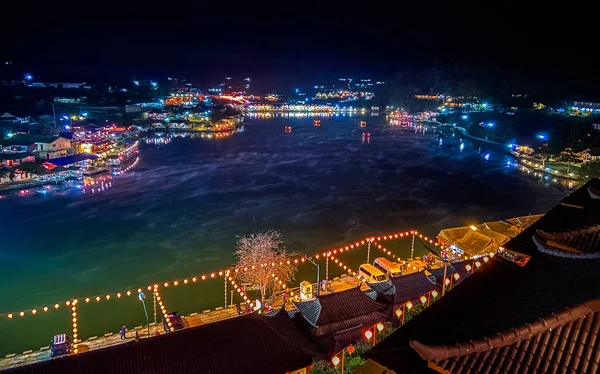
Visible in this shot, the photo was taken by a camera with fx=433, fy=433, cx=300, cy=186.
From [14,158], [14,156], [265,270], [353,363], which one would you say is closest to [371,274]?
[265,270]

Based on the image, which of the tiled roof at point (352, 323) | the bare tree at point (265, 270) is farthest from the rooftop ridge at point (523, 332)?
the bare tree at point (265, 270)

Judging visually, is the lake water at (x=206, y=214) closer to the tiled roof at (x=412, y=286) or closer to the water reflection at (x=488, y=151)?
the water reflection at (x=488, y=151)

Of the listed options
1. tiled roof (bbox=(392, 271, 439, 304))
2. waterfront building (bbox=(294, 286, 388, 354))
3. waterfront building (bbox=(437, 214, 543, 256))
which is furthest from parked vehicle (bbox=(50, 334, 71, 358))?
waterfront building (bbox=(437, 214, 543, 256))

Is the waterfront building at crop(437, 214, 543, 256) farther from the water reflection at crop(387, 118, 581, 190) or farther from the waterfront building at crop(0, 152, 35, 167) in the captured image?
the waterfront building at crop(0, 152, 35, 167)

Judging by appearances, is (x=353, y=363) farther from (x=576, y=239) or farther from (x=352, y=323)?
(x=576, y=239)

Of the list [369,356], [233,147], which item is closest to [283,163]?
[233,147]

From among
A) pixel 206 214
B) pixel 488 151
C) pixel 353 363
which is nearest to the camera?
pixel 353 363
